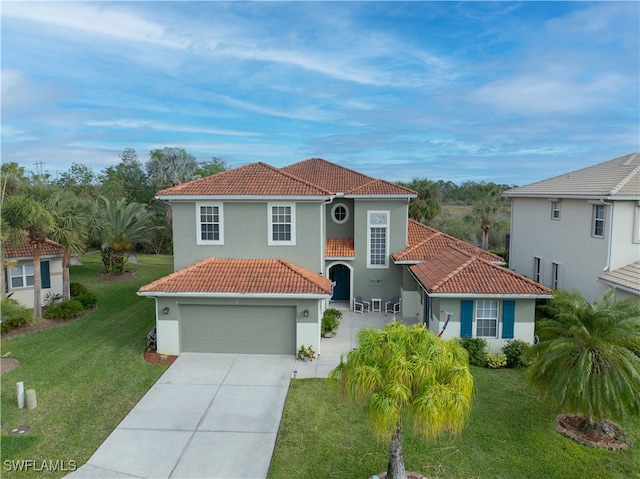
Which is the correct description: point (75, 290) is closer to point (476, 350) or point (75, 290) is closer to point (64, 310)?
point (64, 310)

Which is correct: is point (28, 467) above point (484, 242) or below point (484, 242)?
below

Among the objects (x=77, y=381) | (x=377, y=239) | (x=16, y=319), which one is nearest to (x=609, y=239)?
(x=377, y=239)

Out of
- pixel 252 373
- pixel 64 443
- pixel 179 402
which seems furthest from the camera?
pixel 252 373

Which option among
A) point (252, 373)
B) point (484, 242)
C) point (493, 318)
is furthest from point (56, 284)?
point (484, 242)

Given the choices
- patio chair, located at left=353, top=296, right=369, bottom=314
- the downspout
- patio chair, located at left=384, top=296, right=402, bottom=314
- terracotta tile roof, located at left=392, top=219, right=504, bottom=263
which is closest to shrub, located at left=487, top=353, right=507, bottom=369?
terracotta tile roof, located at left=392, top=219, right=504, bottom=263

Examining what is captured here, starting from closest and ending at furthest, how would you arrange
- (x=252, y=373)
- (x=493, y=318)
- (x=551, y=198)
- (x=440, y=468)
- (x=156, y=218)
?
(x=440, y=468), (x=252, y=373), (x=493, y=318), (x=551, y=198), (x=156, y=218)

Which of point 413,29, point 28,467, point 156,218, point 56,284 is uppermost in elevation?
point 413,29

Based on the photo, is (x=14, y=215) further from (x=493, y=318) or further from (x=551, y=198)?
(x=551, y=198)
